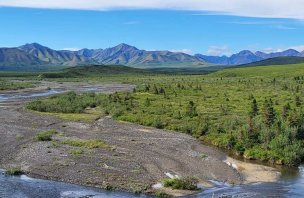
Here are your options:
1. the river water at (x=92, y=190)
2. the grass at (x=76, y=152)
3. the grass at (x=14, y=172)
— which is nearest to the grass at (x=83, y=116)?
the grass at (x=76, y=152)

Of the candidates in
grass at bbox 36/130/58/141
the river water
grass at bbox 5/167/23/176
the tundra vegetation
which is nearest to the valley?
the tundra vegetation

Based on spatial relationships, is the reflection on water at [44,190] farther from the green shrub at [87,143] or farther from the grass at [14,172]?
the green shrub at [87,143]

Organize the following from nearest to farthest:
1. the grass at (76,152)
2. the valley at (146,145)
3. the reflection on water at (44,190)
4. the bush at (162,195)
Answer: the reflection on water at (44,190)
the bush at (162,195)
the valley at (146,145)
the grass at (76,152)

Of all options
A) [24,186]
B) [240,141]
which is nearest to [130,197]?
[24,186]

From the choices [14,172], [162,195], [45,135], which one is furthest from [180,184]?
[45,135]

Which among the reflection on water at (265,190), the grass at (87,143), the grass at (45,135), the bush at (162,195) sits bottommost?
the reflection on water at (265,190)

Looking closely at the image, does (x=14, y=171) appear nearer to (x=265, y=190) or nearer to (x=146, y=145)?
(x=146, y=145)
